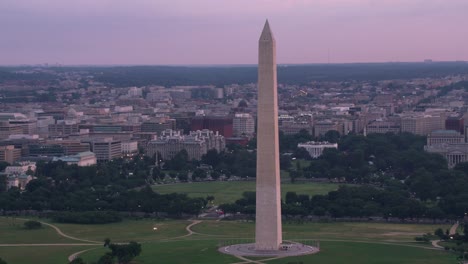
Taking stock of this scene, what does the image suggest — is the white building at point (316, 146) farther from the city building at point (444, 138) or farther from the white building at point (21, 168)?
the white building at point (21, 168)

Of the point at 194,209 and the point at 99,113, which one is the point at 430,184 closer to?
the point at 194,209

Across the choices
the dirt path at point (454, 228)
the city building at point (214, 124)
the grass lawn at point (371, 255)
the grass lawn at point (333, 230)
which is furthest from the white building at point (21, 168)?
the grass lawn at point (371, 255)

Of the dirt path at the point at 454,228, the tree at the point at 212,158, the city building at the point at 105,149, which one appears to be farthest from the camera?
the city building at the point at 105,149

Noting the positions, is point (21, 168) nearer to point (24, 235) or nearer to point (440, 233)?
point (24, 235)

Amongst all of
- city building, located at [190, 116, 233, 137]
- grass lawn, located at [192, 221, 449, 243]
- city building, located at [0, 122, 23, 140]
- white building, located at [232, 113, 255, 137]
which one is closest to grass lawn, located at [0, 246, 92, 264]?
grass lawn, located at [192, 221, 449, 243]

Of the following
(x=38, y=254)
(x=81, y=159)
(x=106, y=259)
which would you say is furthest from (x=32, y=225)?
(x=81, y=159)

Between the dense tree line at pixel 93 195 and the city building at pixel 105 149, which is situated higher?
the city building at pixel 105 149
